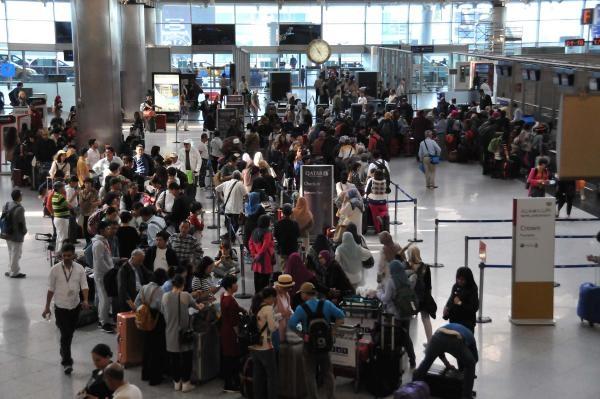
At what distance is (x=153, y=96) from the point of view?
32594mm

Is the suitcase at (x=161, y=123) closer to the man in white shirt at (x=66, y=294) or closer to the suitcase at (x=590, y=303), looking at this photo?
the man in white shirt at (x=66, y=294)

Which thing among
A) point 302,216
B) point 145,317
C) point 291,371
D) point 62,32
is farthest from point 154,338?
point 62,32

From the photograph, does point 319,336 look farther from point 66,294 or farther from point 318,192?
point 318,192

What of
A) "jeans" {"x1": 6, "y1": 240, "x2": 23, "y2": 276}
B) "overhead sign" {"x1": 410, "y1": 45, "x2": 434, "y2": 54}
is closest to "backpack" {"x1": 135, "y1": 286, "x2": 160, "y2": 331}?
"jeans" {"x1": 6, "y1": 240, "x2": 23, "y2": 276}

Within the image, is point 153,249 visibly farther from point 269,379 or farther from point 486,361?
point 486,361

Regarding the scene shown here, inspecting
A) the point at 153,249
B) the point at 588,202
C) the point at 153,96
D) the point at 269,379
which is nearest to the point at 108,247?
the point at 153,249

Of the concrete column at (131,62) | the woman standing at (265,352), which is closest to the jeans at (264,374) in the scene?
the woman standing at (265,352)

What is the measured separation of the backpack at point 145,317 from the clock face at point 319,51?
2642 centimetres

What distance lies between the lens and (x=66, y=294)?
979 cm

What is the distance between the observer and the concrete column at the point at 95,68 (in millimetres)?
23000

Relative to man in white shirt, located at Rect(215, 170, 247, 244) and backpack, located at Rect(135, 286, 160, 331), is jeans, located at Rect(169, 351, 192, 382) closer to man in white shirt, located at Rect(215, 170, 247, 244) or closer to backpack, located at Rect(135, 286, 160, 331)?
backpack, located at Rect(135, 286, 160, 331)

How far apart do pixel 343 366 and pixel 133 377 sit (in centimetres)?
232

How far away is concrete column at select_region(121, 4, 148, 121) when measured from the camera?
36938 mm

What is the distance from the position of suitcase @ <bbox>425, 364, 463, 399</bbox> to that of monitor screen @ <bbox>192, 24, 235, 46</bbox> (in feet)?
125
